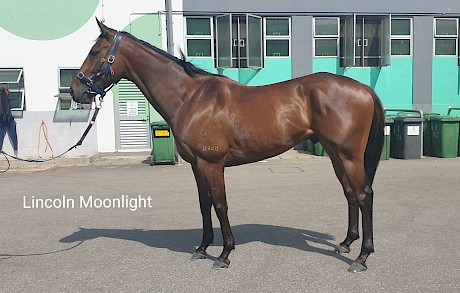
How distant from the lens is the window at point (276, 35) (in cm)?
1534

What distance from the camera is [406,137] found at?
12414 millimetres

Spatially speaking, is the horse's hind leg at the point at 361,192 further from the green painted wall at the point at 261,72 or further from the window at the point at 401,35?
the window at the point at 401,35

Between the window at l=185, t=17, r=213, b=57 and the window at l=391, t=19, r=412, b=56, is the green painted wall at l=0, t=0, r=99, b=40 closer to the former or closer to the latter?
the window at l=185, t=17, r=213, b=57

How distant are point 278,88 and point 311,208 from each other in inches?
113

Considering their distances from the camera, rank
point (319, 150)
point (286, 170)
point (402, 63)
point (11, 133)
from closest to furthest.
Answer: point (286, 170), point (319, 150), point (11, 133), point (402, 63)

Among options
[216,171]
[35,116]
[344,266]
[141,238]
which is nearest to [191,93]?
[216,171]

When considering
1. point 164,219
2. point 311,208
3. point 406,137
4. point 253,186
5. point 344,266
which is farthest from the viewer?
point 406,137

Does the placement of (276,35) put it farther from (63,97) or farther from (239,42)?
(63,97)

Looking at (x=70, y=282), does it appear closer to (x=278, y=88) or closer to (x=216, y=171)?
(x=216, y=171)

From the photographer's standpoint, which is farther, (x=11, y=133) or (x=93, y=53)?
(x=11, y=133)

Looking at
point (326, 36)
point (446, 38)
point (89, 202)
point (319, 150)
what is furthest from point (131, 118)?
point (446, 38)

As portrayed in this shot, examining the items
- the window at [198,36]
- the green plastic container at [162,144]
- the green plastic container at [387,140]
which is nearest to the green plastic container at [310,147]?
the green plastic container at [387,140]

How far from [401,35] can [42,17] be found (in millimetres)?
13156

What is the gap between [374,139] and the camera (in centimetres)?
455
